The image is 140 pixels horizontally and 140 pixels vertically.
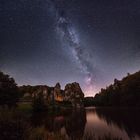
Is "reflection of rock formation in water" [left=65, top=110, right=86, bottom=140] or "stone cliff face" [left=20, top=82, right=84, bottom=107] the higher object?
"stone cliff face" [left=20, top=82, right=84, bottom=107]

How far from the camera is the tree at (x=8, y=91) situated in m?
41.0

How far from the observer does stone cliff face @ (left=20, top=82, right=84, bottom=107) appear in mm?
117438

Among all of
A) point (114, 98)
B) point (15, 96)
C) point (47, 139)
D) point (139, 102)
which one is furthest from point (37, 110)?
point (114, 98)

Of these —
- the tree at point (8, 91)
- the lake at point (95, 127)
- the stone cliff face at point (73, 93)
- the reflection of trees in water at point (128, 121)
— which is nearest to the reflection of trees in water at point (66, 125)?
the lake at point (95, 127)

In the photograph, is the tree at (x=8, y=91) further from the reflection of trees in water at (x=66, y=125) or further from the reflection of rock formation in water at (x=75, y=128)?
the reflection of rock formation in water at (x=75, y=128)

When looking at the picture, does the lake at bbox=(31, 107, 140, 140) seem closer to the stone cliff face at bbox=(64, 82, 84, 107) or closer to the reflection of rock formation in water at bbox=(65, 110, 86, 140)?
the reflection of rock formation in water at bbox=(65, 110, 86, 140)

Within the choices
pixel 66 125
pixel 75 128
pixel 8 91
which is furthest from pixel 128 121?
pixel 8 91

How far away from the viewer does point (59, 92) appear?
401 ft

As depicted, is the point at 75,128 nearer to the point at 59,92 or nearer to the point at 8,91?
the point at 8,91

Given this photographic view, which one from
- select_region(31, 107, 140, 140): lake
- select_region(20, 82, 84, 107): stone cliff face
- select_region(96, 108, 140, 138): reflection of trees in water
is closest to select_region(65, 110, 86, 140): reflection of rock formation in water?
select_region(31, 107, 140, 140): lake

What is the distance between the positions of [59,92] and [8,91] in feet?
264

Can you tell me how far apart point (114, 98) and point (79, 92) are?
58.2 metres

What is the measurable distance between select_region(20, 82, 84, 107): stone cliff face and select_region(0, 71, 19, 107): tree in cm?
6053

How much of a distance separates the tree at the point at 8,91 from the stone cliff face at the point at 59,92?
2383 inches
